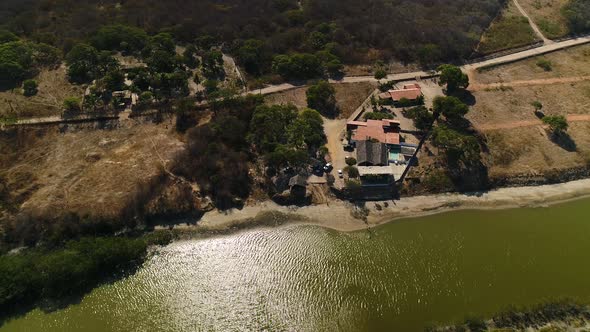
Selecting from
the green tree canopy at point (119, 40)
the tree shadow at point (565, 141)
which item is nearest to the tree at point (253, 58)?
the green tree canopy at point (119, 40)

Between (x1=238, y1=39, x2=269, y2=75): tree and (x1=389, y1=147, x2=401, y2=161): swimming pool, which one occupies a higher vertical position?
(x1=238, y1=39, x2=269, y2=75): tree

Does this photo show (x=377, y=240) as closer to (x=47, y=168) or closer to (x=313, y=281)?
(x=313, y=281)

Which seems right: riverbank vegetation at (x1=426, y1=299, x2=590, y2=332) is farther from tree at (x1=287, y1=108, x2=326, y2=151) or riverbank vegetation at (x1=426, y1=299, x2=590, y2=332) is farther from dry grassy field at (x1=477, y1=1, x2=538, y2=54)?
dry grassy field at (x1=477, y1=1, x2=538, y2=54)

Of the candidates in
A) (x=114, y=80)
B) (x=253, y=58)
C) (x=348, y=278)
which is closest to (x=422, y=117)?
(x=348, y=278)

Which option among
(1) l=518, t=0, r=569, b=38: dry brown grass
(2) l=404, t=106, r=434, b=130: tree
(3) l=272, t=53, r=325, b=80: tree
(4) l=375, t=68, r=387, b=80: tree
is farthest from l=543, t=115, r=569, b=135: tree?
(3) l=272, t=53, r=325, b=80: tree

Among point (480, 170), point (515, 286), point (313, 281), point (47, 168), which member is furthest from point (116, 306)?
point (480, 170)

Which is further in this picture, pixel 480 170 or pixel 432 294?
pixel 480 170

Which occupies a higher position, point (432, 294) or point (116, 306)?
point (116, 306)
